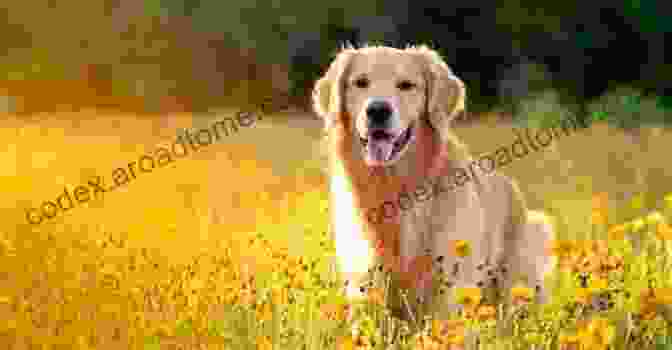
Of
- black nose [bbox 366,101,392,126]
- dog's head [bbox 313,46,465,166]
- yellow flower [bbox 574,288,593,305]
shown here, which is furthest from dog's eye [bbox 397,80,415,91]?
yellow flower [bbox 574,288,593,305]

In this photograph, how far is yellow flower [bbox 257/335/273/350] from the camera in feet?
10.6

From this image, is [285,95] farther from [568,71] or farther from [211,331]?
[211,331]

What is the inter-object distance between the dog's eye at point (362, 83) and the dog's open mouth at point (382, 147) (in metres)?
0.26

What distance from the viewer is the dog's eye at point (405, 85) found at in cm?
471

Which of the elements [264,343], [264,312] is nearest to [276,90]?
[264,312]

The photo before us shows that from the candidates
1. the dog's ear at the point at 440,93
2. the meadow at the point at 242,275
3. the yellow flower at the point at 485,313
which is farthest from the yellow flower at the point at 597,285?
the dog's ear at the point at 440,93

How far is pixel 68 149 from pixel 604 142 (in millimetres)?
5659

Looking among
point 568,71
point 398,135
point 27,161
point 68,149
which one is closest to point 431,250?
point 398,135

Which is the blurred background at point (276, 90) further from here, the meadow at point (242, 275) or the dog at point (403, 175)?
the dog at point (403, 175)

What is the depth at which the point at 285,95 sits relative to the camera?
1341cm

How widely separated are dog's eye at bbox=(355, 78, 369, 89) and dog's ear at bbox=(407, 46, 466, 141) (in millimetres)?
329

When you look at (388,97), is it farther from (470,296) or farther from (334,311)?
(470,296)

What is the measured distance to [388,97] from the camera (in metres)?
4.56

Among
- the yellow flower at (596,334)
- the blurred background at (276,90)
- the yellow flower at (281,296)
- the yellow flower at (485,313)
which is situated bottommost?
the yellow flower at (596,334)
